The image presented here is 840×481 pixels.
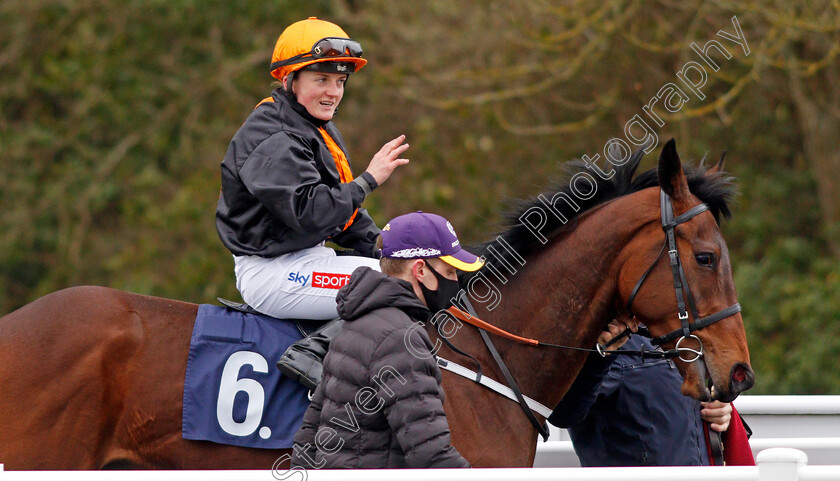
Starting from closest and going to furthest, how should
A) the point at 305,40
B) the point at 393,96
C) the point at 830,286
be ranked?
the point at 305,40, the point at 830,286, the point at 393,96

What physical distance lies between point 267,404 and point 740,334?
73.4 inches

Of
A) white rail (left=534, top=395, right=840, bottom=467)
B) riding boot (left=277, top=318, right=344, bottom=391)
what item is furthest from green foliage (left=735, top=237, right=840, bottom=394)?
riding boot (left=277, top=318, right=344, bottom=391)

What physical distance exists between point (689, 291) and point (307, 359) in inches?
59.4

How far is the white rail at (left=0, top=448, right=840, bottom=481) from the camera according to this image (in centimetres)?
235

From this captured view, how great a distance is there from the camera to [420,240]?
128 inches

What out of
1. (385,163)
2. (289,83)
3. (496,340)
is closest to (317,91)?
(289,83)

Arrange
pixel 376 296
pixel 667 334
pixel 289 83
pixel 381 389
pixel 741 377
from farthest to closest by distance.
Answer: pixel 289 83, pixel 667 334, pixel 741 377, pixel 376 296, pixel 381 389

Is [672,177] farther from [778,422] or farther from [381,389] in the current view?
[778,422]

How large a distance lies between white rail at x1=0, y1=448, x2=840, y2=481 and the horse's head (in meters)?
1.36

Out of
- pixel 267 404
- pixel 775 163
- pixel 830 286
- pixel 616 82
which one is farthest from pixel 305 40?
pixel 775 163

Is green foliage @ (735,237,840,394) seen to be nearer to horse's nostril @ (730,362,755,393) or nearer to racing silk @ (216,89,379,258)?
horse's nostril @ (730,362,755,393)

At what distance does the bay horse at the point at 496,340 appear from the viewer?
370 cm

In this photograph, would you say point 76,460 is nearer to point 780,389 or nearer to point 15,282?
point 780,389

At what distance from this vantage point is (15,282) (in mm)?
14219
